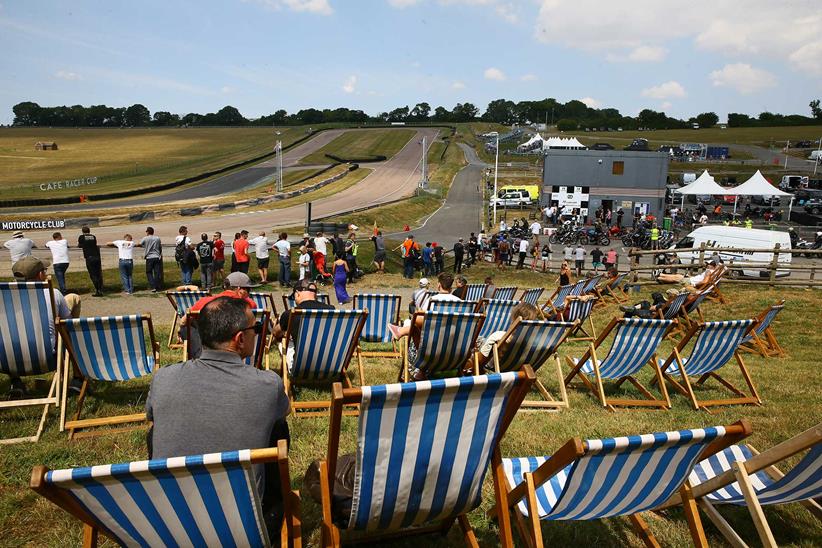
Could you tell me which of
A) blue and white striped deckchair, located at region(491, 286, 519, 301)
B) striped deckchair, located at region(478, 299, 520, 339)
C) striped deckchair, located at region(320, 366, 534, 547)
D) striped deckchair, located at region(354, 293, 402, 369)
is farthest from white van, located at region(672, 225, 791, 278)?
striped deckchair, located at region(320, 366, 534, 547)

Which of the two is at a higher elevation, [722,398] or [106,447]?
[106,447]

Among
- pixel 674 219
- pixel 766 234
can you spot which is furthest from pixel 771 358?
pixel 674 219

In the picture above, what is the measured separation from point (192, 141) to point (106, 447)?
10524 centimetres

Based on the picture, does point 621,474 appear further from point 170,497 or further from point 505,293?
point 505,293

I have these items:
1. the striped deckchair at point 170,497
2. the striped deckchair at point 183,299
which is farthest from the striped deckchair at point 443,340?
the striped deckchair at point 183,299

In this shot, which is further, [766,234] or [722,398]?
[766,234]

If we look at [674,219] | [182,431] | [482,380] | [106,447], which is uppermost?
[482,380]

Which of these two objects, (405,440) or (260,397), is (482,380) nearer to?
(405,440)

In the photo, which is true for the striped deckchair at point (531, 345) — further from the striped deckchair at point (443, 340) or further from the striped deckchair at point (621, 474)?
the striped deckchair at point (621, 474)

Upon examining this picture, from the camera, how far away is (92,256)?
11.9 m

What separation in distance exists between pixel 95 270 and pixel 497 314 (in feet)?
32.0

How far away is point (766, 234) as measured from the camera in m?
21.2

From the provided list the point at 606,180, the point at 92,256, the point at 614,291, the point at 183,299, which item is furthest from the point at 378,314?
the point at 606,180

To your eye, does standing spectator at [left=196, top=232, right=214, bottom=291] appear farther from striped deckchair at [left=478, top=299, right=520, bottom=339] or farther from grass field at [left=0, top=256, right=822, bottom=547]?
striped deckchair at [left=478, top=299, right=520, bottom=339]
